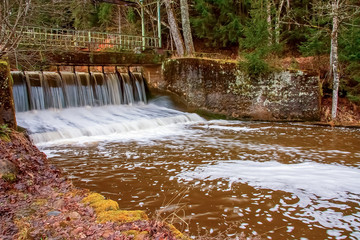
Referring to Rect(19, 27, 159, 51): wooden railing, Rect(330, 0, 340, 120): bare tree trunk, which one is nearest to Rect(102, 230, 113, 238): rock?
Rect(19, 27, 159, 51): wooden railing

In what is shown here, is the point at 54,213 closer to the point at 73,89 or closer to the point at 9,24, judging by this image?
the point at 9,24

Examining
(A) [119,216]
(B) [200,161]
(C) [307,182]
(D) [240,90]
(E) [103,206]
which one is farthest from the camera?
(D) [240,90]

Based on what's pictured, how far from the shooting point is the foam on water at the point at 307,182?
3.77 metres

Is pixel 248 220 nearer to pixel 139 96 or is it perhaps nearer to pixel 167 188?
pixel 167 188

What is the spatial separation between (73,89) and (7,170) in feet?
28.9

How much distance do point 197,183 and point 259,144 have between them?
11.8 feet

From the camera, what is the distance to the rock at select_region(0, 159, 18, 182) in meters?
3.75

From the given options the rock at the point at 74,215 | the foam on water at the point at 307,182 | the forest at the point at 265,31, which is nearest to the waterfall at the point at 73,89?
the forest at the point at 265,31

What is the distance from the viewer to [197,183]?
492 cm

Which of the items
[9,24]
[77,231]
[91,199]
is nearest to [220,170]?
[91,199]

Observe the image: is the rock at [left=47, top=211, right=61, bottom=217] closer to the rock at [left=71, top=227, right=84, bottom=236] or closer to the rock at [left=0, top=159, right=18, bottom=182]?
the rock at [left=71, top=227, right=84, bottom=236]

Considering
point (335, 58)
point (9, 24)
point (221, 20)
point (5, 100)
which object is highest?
point (221, 20)

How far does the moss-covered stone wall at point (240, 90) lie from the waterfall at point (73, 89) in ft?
6.20

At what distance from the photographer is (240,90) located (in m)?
12.4
